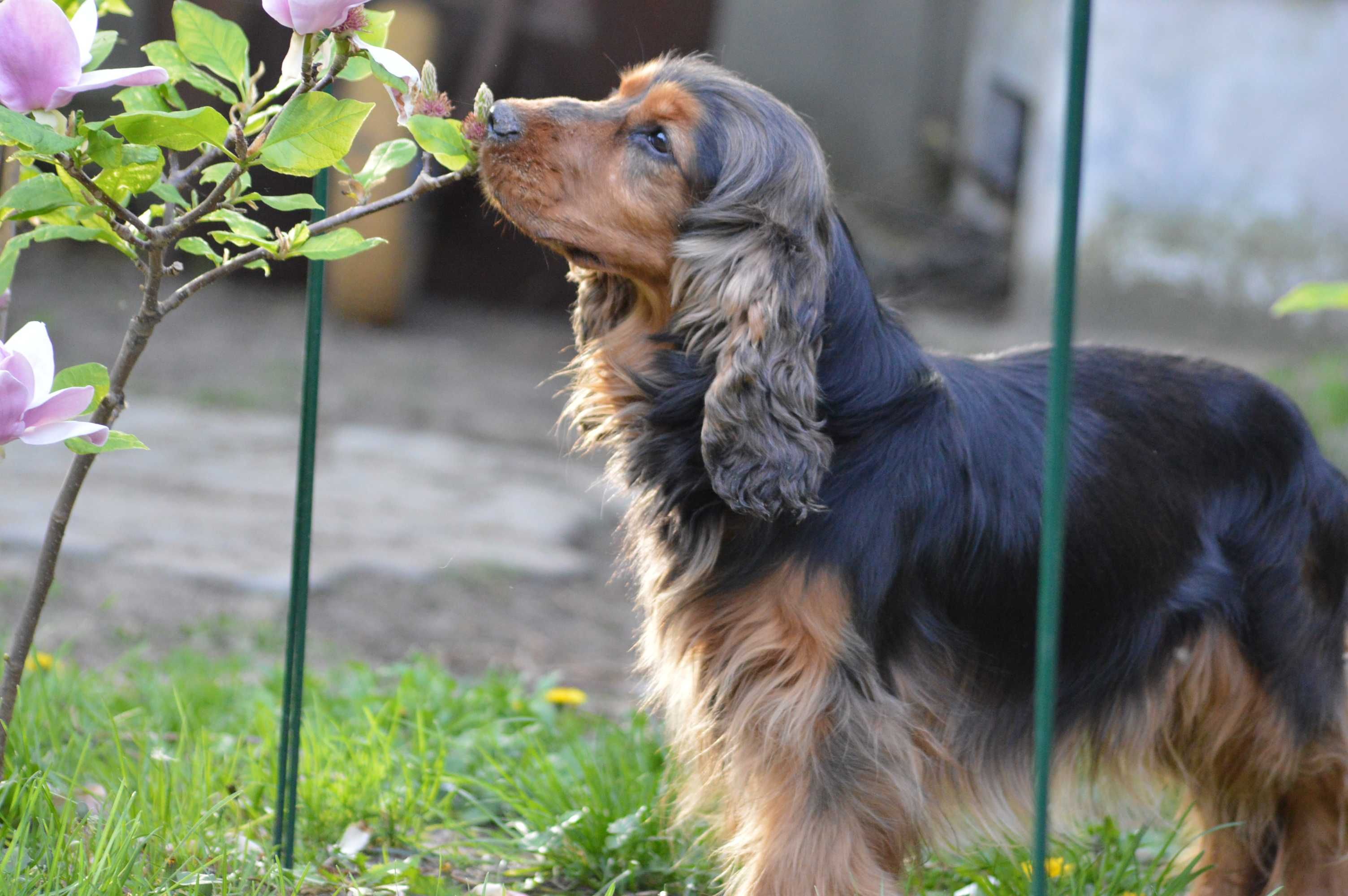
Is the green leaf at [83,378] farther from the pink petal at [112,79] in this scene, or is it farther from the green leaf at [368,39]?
the green leaf at [368,39]

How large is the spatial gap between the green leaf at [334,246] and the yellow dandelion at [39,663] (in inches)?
60.4

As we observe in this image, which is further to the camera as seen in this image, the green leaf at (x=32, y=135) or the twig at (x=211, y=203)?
the twig at (x=211, y=203)

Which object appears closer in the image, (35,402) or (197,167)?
(35,402)

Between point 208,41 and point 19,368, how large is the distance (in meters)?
0.61

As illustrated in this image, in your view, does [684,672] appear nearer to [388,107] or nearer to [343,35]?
[343,35]

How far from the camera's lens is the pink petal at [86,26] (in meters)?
1.87

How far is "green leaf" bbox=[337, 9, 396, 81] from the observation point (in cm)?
199

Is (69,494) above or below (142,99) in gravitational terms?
below

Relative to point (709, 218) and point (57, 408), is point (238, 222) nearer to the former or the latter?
point (57, 408)

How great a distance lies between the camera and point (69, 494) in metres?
2.14

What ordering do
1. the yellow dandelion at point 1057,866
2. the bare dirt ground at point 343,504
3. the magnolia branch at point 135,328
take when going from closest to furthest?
1. the magnolia branch at point 135,328
2. the yellow dandelion at point 1057,866
3. the bare dirt ground at point 343,504

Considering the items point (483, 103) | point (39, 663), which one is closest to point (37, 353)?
point (483, 103)

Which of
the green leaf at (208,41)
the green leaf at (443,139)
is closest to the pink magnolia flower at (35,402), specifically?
the green leaf at (208,41)

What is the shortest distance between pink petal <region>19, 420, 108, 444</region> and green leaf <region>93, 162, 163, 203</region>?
1.18ft
